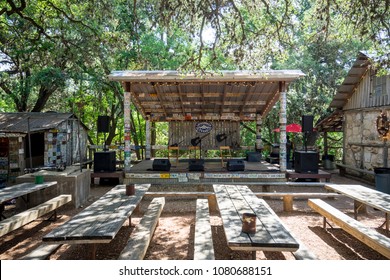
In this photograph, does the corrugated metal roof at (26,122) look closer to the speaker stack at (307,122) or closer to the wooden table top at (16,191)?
the wooden table top at (16,191)

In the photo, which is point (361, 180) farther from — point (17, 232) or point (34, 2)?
point (34, 2)

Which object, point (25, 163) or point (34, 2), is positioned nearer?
point (34, 2)

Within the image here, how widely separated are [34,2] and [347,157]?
44.6ft

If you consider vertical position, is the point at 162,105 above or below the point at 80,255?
above

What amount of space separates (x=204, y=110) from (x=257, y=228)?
10.9 meters

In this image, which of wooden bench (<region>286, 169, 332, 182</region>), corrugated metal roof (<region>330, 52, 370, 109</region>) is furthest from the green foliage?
wooden bench (<region>286, 169, 332, 182</region>)

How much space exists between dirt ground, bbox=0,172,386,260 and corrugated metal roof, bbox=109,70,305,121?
13.2ft

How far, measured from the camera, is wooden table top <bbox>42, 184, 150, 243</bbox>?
9.57ft

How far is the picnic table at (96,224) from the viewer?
Result: 2.92m

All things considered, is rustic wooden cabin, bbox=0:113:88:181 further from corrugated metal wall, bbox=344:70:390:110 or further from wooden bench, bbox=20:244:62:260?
corrugated metal wall, bbox=344:70:390:110

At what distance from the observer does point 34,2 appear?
964cm
